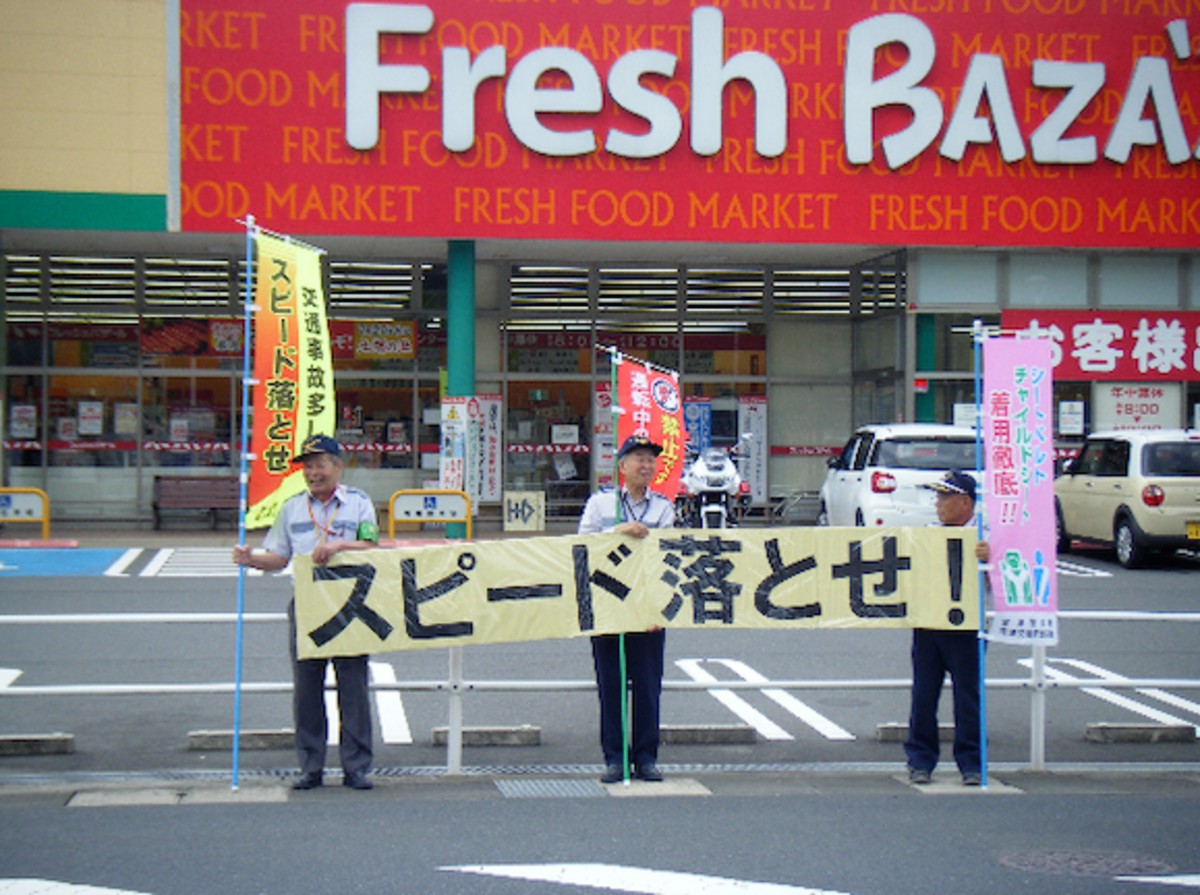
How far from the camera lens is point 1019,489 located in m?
7.62

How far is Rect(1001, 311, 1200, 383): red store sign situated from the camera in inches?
874

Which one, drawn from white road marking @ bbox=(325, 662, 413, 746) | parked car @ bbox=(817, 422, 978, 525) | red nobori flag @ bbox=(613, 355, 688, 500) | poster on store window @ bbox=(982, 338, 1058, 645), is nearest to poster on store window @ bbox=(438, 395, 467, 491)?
parked car @ bbox=(817, 422, 978, 525)

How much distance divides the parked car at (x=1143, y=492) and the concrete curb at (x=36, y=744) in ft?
40.5

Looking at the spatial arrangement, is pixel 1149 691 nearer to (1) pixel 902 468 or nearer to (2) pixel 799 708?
(2) pixel 799 708

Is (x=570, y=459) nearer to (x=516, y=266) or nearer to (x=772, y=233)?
(x=516, y=266)

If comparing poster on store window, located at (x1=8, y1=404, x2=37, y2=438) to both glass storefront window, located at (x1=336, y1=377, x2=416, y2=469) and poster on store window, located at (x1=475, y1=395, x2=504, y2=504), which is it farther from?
poster on store window, located at (x1=475, y1=395, x2=504, y2=504)

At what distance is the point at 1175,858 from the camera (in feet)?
20.4

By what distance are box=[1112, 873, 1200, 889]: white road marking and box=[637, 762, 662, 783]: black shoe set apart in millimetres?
2471

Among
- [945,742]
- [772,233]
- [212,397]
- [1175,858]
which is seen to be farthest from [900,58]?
[1175,858]

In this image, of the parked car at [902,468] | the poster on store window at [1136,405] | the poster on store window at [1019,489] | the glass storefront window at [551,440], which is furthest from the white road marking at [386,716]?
the poster on store window at [1136,405]

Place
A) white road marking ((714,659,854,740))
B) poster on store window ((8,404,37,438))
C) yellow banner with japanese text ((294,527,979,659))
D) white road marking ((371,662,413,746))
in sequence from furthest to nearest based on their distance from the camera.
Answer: poster on store window ((8,404,37,438)), white road marking ((714,659,854,740)), white road marking ((371,662,413,746)), yellow banner with japanese text ((294,527,979,659))

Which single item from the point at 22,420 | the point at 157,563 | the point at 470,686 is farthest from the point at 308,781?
the point at 22,420

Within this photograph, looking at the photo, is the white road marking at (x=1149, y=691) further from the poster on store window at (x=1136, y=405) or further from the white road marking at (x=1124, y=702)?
the poster on store window at (x=1136, y=405)

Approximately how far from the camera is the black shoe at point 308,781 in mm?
7301
